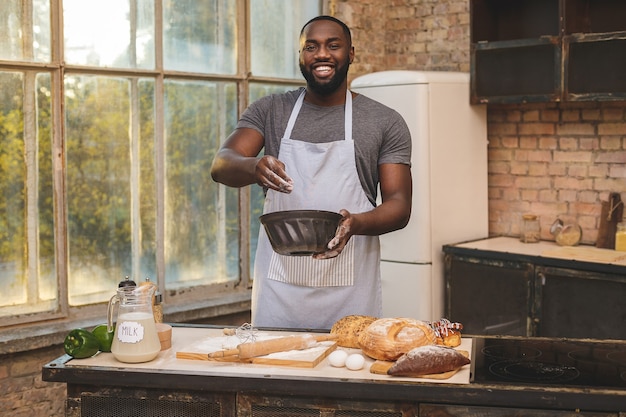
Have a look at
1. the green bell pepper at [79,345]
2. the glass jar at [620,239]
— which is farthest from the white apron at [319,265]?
the glass jar at [620,239]

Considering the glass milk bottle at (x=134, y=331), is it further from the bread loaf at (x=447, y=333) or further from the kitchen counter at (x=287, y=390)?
the bread loaf at (x=447, y=333)

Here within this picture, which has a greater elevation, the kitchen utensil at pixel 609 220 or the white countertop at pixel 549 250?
the kitchen utensil at pixel 609 220

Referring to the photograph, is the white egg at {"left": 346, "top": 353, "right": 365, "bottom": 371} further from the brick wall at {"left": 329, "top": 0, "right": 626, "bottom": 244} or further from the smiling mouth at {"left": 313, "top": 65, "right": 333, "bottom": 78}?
the brick wall at {"left": 329, "top": 0, "right": 626, "bottom": 244}

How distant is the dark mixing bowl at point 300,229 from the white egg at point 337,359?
0.36 m

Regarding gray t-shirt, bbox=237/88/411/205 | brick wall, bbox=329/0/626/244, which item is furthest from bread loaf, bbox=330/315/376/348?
brick wall, bbox=329/0/626/244

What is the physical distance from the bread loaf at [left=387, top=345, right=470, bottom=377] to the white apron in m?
0.87

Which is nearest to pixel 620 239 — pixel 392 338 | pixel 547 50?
pixel 547 50

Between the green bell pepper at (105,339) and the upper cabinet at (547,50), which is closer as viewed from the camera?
the green bell pepper at (105,339)

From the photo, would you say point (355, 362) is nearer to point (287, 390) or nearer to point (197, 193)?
point (287, 390)

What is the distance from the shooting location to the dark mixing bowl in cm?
269

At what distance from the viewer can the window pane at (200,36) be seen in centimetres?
484

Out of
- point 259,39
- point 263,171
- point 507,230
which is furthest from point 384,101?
point 263,171

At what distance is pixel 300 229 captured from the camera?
270 centimetres

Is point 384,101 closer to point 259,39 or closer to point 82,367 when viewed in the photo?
point 259,39
